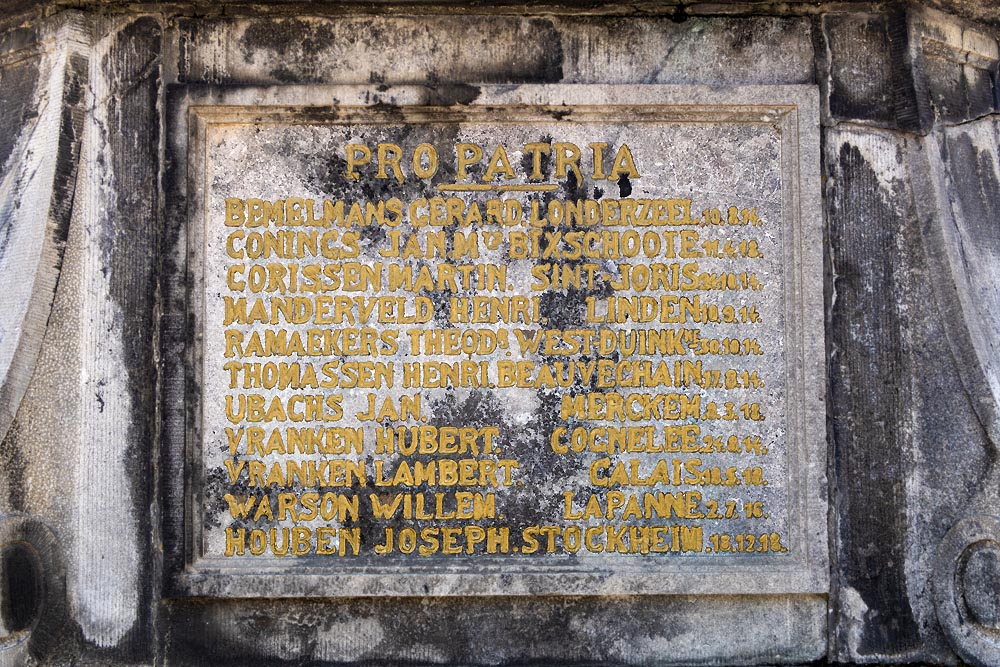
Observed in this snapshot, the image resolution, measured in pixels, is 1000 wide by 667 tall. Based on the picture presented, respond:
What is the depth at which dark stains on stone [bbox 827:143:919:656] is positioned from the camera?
3.43 m

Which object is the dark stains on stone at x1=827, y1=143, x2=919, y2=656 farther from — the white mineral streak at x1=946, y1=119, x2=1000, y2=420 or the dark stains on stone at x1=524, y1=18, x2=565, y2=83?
the dark stains on stone at x1=524, y1=18, x2=565, y2=83

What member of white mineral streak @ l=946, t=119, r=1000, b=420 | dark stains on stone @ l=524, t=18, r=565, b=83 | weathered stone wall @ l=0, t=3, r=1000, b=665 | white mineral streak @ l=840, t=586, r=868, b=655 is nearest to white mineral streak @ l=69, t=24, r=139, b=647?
weathered stone wall @ l=0, t=3, r=1000, b=665

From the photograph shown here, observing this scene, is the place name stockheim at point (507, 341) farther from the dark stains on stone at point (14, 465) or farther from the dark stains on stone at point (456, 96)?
the dark stains on stone at point (14, 465)

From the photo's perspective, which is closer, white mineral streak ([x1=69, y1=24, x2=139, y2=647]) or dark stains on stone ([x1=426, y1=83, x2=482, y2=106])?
white mineral streak ([x1=69, y1=24, x2=139, y2=647])

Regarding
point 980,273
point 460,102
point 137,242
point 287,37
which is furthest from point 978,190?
point 137,242

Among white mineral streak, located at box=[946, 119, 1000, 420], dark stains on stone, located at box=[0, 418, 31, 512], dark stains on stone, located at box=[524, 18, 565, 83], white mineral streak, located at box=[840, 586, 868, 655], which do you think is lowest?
white mineral streak, located at box=[840, 586, 868, 655]

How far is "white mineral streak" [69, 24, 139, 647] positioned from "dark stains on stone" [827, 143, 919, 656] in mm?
2741

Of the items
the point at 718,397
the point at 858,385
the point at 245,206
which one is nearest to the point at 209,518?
the point at 245,206

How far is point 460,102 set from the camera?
3514 mm

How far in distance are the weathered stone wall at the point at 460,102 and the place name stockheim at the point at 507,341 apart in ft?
0.41

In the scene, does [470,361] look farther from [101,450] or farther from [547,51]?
[101,450]

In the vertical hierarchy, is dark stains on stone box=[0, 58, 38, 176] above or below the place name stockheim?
above

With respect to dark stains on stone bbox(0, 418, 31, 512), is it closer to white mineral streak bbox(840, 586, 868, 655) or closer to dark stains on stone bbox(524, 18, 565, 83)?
dark stains on stone bbox(524, 18, 565, 83)

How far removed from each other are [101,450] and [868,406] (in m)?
2.97
